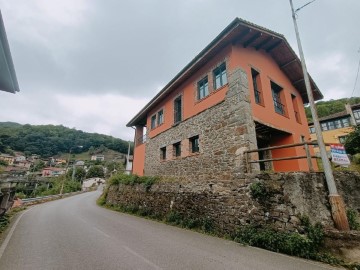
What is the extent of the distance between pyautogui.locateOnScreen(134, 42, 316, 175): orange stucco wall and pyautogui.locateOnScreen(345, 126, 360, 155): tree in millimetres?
3976

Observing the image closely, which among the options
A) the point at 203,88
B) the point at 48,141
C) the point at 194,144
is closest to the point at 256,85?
the point at 203,88

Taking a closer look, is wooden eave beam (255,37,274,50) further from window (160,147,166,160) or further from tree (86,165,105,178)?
tree (86,165,105,178)

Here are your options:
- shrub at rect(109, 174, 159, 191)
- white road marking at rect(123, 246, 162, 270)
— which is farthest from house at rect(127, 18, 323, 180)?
white road marking at rect(123, 246, 162, 270)

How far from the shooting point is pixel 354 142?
14250mm

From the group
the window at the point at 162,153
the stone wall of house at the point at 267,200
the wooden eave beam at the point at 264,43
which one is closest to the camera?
the stone wall of house at the point at 267,200

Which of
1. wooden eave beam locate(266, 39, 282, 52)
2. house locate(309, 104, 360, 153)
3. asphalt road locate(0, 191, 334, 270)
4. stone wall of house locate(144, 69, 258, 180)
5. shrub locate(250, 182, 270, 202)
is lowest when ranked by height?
asphalt road locate(0, 191, 334, 270)

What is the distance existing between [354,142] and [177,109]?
514 inches

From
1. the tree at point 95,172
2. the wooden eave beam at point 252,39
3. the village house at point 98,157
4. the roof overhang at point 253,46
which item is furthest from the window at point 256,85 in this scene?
the village house at point 98,157

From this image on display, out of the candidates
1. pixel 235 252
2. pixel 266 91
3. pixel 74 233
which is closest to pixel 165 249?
pixel 235 252

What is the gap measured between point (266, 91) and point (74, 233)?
37.4 ft

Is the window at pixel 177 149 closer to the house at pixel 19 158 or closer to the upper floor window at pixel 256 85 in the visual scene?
the upper floor window at pixel 256 85

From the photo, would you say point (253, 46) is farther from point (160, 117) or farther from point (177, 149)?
point (160, 117)

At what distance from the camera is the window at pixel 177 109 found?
1372 centimetres

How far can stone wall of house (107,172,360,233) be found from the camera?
6.00 m
